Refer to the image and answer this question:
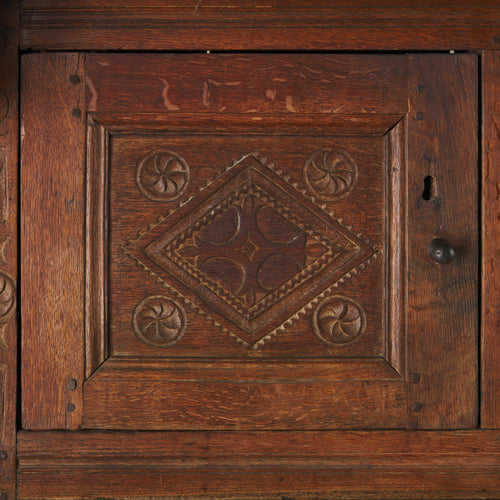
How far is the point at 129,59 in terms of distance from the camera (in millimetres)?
973

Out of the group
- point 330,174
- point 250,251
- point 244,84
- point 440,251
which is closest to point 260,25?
point 244,84

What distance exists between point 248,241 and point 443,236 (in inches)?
13.4

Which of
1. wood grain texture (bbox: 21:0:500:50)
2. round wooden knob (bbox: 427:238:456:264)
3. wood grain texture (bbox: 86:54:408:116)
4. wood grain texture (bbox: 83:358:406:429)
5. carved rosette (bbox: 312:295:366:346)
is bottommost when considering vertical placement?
wood grain texture (bbox: 83:358:406:429)

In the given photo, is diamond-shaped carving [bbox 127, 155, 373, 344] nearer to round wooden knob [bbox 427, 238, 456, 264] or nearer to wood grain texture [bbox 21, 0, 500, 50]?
round wooden knob [bbox 427, 238, 456, 264]

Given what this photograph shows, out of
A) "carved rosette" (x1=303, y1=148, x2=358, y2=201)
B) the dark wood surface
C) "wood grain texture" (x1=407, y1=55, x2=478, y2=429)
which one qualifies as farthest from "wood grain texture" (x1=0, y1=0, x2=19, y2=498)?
"wood grain texture" (x1=407, y1=55, x2=478, y2=429)

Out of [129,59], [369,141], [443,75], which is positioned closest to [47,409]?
[129,59]

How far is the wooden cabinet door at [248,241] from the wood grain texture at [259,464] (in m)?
0.03

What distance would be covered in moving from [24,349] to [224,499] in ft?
1.42

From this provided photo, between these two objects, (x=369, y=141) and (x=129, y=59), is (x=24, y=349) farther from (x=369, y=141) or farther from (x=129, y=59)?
(x=369, y=141)

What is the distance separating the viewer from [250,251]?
99 centimetres

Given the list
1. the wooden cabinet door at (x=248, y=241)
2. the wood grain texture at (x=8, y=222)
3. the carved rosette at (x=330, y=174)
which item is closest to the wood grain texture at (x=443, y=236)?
the wooden cabinet door at (x=248, y=241)

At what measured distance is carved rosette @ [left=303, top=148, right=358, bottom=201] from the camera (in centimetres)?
99

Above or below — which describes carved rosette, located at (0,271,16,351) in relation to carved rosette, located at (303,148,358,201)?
below

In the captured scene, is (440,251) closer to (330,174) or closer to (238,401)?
(330,174)
